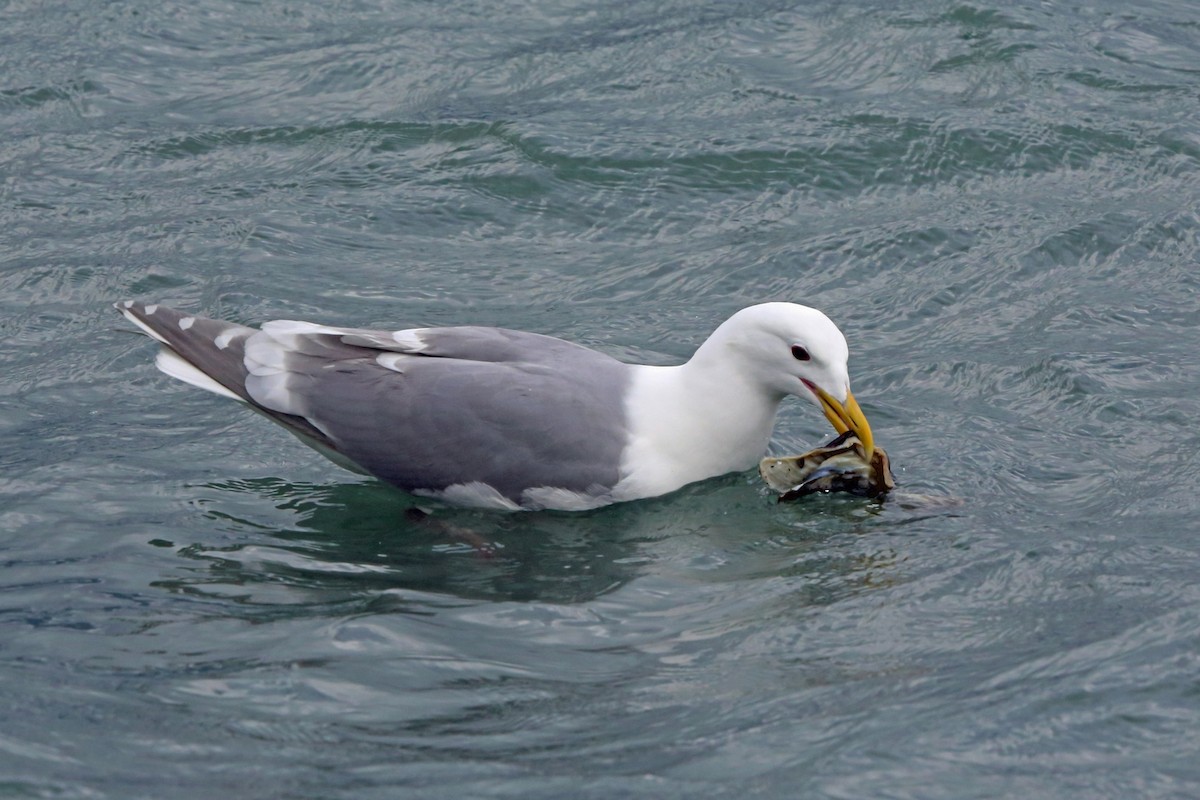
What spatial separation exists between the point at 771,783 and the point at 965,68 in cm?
769

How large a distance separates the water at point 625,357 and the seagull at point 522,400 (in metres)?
0.19

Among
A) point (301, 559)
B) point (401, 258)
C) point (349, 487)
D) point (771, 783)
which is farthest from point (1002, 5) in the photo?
point (771, 783)

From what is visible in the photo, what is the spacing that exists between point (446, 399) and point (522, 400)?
336 mm

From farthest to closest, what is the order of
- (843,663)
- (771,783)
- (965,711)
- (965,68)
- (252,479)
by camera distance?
1. (965,68)
2. (252,479)
3. (843,663)
4. (965,711)
5. (771,783)

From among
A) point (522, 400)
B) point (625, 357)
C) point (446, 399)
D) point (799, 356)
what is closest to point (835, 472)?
point (799, 356)

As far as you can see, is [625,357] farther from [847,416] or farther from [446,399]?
[847,416]

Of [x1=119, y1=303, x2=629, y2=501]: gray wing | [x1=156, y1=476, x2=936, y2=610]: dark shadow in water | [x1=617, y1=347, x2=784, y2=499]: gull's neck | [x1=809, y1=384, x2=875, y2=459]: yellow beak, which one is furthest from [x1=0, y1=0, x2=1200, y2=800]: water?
[x1=809, y1=384, x2=875, y2=459]: yellow beak

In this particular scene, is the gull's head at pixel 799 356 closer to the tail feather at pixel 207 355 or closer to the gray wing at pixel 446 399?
the gray wing at pixel 446 399

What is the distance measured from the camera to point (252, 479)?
7523mm

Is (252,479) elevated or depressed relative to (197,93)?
depressed

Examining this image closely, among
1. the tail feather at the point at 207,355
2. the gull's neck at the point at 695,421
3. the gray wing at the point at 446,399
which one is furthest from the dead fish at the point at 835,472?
the tail feather at the point at 207,355

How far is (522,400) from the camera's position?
7086 mm

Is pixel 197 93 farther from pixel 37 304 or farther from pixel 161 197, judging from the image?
pixel 37 304

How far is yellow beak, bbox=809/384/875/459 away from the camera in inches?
269
